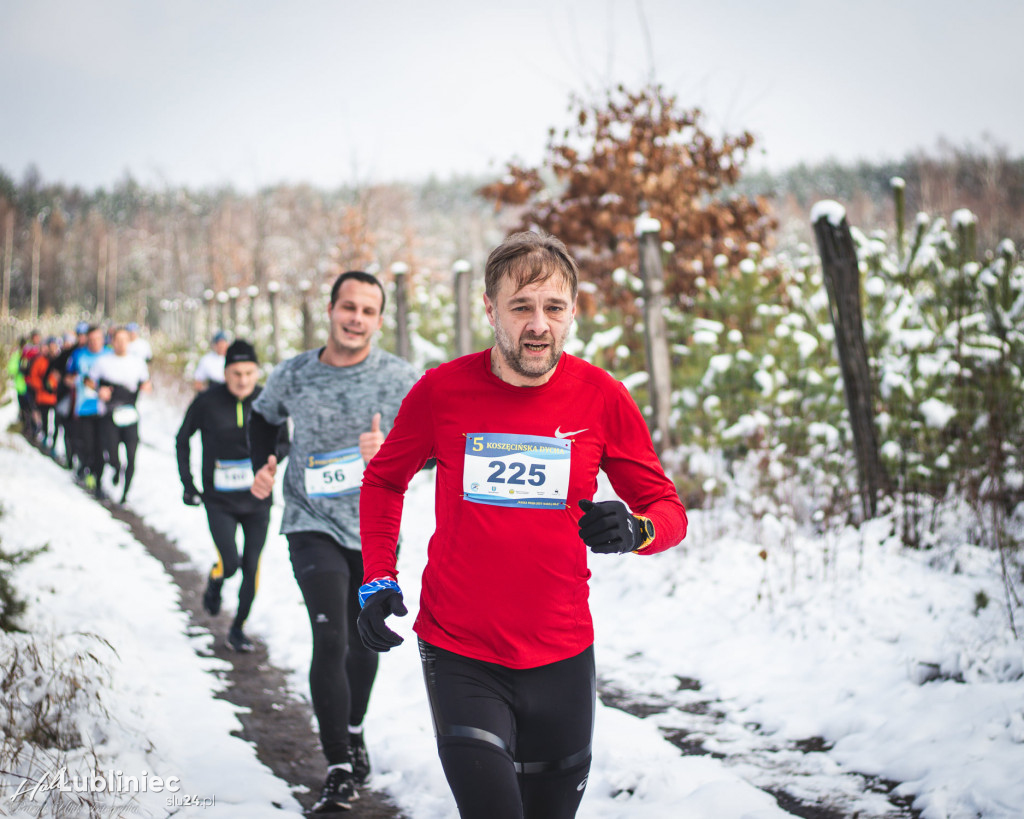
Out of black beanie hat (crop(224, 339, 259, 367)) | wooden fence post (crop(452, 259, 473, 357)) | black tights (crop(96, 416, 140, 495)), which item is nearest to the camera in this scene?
black beanie hat (crop(224, 339, 259, 367))

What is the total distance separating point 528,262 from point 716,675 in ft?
11.4

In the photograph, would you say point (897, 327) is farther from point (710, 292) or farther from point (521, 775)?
point (521, 775)

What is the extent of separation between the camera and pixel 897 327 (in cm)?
655

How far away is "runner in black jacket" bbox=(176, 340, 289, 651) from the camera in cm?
540

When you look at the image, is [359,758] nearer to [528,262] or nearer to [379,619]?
[379,619]

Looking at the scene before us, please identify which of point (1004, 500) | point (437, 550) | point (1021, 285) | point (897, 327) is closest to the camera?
point (437, 550)

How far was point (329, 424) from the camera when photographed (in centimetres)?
367

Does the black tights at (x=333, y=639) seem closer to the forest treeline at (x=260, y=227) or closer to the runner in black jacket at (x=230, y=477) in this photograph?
the runner in black jacket at (x=230, y=477)

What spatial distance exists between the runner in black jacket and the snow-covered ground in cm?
45

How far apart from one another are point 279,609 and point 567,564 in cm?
460

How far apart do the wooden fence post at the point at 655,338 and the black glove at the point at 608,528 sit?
→ 624 cm

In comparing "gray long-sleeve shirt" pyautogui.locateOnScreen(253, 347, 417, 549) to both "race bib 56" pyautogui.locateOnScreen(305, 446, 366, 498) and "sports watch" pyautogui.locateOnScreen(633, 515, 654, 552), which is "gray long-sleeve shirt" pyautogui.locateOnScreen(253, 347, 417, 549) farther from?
"sports watch" pyautogui.locateOnScreen(633, 515, 654, 552)

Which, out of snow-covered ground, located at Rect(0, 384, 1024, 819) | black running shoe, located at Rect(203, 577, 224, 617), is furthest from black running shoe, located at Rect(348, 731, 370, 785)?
black running shoe, located at Rect(203, 577, 224, 617)

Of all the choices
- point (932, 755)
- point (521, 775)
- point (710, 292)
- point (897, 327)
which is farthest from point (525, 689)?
point (710, 292)
